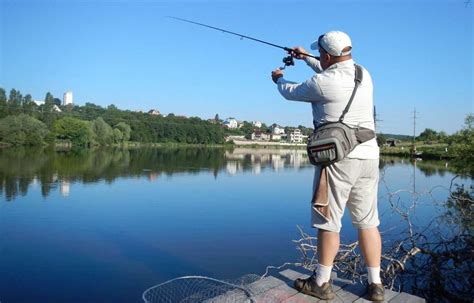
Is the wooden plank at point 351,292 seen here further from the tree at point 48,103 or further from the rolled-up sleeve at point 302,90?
the tree at point 48,103

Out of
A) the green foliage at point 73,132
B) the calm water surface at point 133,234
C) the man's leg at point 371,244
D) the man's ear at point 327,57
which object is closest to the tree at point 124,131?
the green foliage at point 73,132

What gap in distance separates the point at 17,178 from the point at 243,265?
14.5 meters

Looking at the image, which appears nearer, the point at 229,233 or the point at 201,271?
the point at 201,271

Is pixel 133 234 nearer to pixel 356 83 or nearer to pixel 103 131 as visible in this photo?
pixel 356 83

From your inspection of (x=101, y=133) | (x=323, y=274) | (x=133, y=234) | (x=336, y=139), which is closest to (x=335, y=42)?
(x=336, y=139)

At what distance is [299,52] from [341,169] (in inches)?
48.9

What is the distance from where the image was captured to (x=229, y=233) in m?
9.91

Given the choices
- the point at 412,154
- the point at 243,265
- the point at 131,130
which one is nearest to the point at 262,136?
the point at 131,130

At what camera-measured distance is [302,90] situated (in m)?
2.80

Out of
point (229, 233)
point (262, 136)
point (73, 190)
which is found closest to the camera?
point (229, 233)

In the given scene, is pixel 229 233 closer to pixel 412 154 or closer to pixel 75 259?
pixel 75 259

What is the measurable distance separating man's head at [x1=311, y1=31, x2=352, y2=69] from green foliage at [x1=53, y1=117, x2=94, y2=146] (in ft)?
196

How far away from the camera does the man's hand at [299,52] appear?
345cm

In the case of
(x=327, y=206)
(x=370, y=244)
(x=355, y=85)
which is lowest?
(x=370, y=244)
